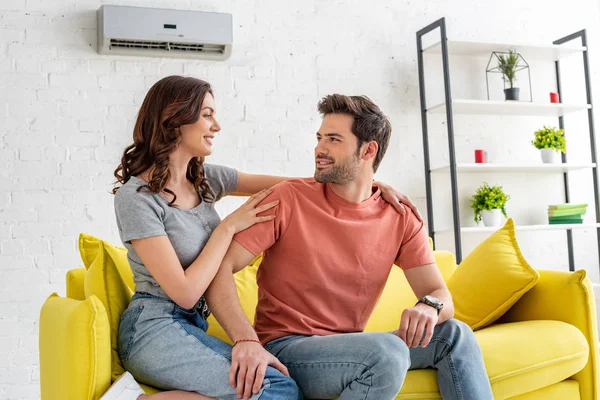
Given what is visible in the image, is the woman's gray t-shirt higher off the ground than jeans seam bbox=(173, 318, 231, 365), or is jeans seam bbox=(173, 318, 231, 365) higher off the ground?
the woman's gray t-shirt

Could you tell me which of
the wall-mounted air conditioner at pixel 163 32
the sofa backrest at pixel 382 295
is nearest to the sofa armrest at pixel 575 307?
the sofa backrest at pixel 382 295

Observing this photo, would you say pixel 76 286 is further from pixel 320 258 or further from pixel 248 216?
pixel 320 258

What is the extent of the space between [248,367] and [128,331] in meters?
0.36

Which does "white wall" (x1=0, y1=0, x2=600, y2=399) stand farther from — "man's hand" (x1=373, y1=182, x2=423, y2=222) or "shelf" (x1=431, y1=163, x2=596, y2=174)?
"man's hand" (x1=373, y1=182, x2=423, y2=222)

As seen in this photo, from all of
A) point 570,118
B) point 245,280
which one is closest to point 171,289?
point 245,280

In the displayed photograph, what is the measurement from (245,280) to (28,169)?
1601mm

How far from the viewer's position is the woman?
1769 millimetres

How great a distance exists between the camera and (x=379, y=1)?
4215mm

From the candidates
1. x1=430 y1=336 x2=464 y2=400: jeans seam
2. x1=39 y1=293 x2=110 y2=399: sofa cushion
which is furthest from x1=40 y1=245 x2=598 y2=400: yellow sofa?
x1=430 y1=336 x2=464 y2=400: jeans seam

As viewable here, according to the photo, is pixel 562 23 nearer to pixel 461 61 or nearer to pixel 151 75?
pixel 461 61

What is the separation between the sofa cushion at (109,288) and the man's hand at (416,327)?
762 mm

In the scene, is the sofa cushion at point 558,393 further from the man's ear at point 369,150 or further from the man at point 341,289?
the man's ear at point 369,150

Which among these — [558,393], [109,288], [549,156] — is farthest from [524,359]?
[549,156]

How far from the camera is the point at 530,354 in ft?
7.34
